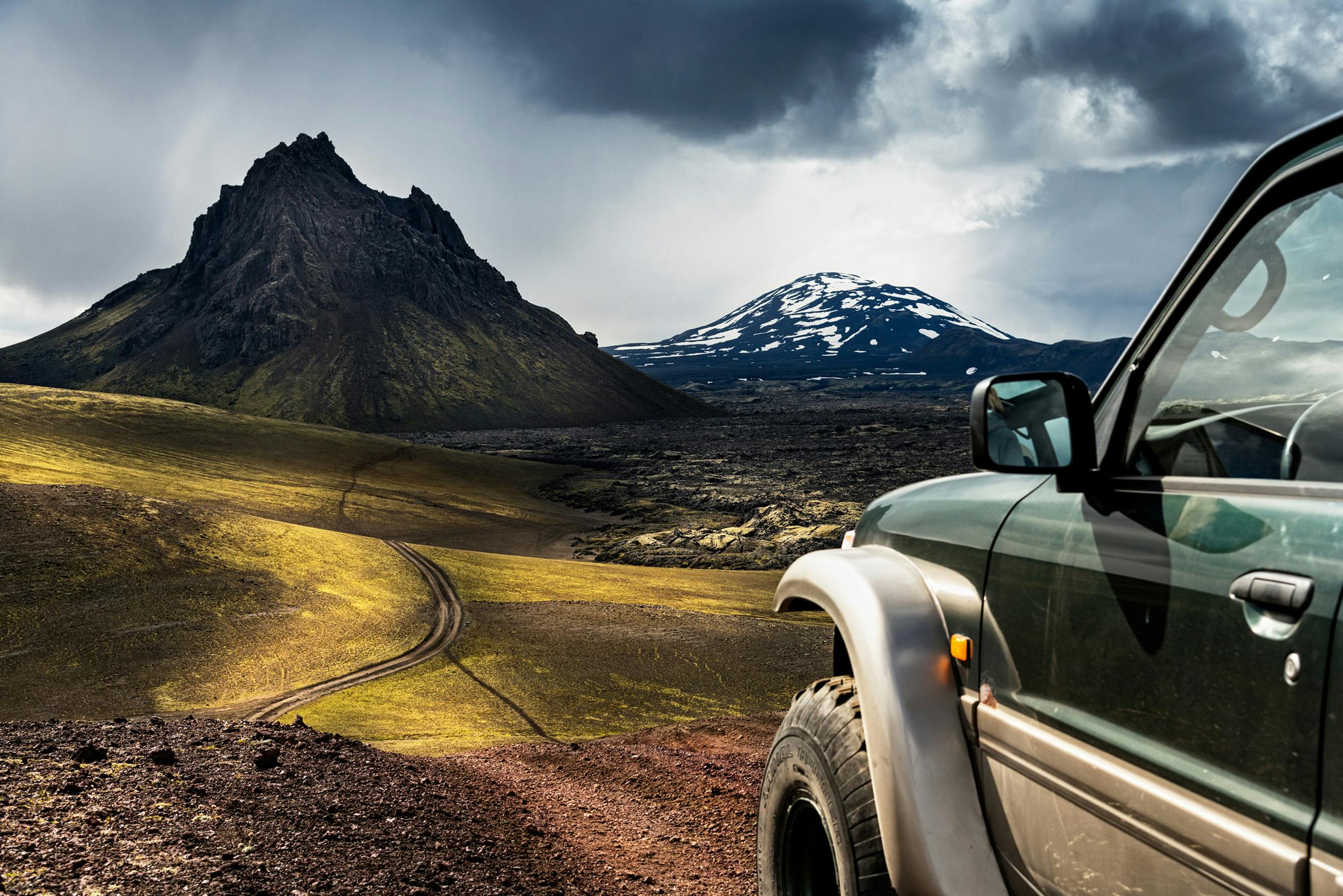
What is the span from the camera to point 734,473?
262 ft

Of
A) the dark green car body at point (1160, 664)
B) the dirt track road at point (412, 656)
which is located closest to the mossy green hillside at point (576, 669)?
the dirt track road at point (412, 656)

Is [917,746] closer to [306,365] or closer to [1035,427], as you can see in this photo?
[1035,427]

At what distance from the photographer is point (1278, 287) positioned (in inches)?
70.7

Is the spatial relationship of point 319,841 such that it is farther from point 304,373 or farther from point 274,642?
point 304,373

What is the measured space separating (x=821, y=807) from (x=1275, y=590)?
163 centimetres

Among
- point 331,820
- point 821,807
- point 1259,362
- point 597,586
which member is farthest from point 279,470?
point 1259,362

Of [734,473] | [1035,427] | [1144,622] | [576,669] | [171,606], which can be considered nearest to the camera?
[1144,622]

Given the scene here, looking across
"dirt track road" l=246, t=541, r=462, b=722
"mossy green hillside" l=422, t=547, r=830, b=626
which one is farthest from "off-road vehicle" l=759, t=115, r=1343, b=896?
"mossy green hillside" l=422, t=547, r=830, b=626

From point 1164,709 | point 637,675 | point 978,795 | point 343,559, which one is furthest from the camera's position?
point 343,559

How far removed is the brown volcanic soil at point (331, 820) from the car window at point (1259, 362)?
4743mm

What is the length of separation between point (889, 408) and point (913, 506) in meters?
183

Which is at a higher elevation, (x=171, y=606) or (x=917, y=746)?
(x=917, y=746)

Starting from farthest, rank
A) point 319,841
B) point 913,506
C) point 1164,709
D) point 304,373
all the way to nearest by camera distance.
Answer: point 304,373, point 319,841, point 913,506, point 1164,709

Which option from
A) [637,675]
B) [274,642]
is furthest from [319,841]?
[274,642]
